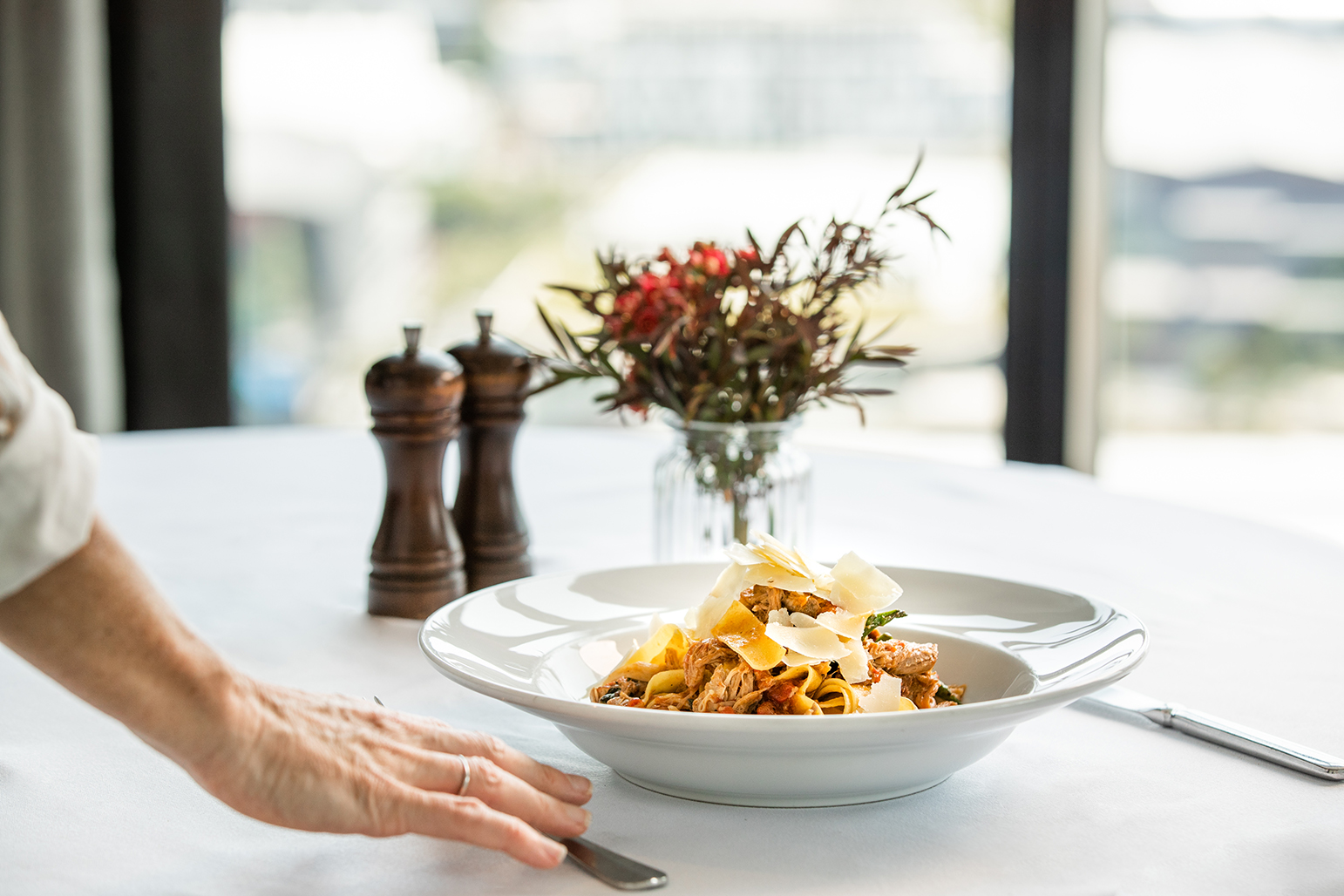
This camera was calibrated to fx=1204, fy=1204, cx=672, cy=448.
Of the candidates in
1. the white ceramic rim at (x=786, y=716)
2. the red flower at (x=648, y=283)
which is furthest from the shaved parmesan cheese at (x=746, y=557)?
the red flower at (x=648, y=283)

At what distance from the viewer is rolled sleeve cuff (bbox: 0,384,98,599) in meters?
0.47

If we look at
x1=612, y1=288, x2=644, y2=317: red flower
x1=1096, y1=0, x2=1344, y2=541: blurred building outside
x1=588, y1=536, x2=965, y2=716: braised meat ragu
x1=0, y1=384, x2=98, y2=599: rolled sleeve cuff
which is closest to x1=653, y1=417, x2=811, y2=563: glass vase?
x1=612, y1=288, x2=644, y2=317: red flower

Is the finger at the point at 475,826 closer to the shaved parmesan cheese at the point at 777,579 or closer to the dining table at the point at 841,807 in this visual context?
the dining table at the point at 841,807

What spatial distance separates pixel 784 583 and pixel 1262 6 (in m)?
3.07

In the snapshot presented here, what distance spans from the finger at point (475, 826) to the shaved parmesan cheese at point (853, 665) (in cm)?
17

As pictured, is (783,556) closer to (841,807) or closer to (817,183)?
(841,807)

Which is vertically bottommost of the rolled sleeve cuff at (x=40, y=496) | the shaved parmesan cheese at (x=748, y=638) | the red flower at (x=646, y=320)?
the shaved parmesan cheese at (x=748, y=638)

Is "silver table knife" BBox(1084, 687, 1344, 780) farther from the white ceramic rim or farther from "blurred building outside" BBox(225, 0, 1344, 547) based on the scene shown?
"blurred building outside" BBox(225, 0, 1344, 547)

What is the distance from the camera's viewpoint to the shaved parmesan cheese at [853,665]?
0.62 meters

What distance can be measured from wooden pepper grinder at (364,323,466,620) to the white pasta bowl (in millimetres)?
192

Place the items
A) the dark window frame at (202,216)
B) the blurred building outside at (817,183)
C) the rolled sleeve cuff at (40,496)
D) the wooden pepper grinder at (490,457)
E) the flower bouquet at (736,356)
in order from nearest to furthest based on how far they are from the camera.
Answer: the rolled sleeve cuff at (40,496), the flower bouquet at (736,356), the wooden pepper grinder at (490,457), the dark window frame at (202,216), the blurred building outside at (817,183)

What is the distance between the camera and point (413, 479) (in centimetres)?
100

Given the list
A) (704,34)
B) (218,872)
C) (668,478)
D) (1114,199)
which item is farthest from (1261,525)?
(704,34)

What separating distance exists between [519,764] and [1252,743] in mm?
417
